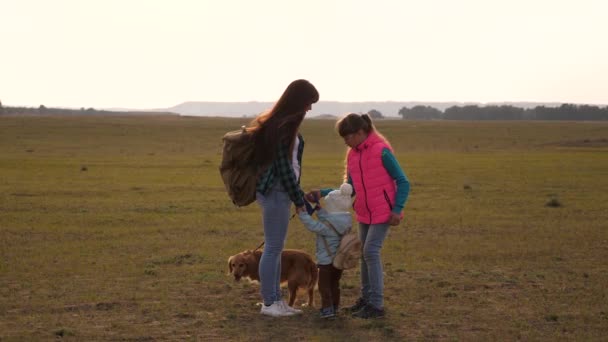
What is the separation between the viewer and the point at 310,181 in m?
25.0

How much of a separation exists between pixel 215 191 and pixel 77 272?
1175 centimetres

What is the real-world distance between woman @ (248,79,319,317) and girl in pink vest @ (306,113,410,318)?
1.11ft

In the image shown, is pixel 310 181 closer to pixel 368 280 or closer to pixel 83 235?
pixel 83 235

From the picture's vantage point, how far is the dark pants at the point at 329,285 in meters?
7.51

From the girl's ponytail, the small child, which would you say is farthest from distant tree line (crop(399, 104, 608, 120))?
the small child

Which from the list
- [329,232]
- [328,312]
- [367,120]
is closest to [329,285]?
[328,312]

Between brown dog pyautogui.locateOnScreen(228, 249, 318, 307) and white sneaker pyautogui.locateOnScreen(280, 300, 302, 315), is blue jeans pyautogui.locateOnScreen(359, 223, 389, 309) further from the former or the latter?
white sneaker pyautogui.locateOnScreen(280, 300, 302, 315)

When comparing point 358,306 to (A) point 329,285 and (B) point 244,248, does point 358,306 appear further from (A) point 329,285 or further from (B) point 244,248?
(B) point 244,248

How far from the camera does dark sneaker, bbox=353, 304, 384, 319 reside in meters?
7.67

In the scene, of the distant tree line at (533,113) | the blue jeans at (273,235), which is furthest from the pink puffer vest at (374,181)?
the distant tree line at (533,113)

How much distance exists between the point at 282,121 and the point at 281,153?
28cm

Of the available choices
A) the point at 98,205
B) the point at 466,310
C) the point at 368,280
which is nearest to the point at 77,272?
the point at 368,280

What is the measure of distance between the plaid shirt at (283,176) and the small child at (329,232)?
0.42 m

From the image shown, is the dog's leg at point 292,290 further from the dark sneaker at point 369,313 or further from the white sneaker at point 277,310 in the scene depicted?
the dark sneaker at point 369,313
